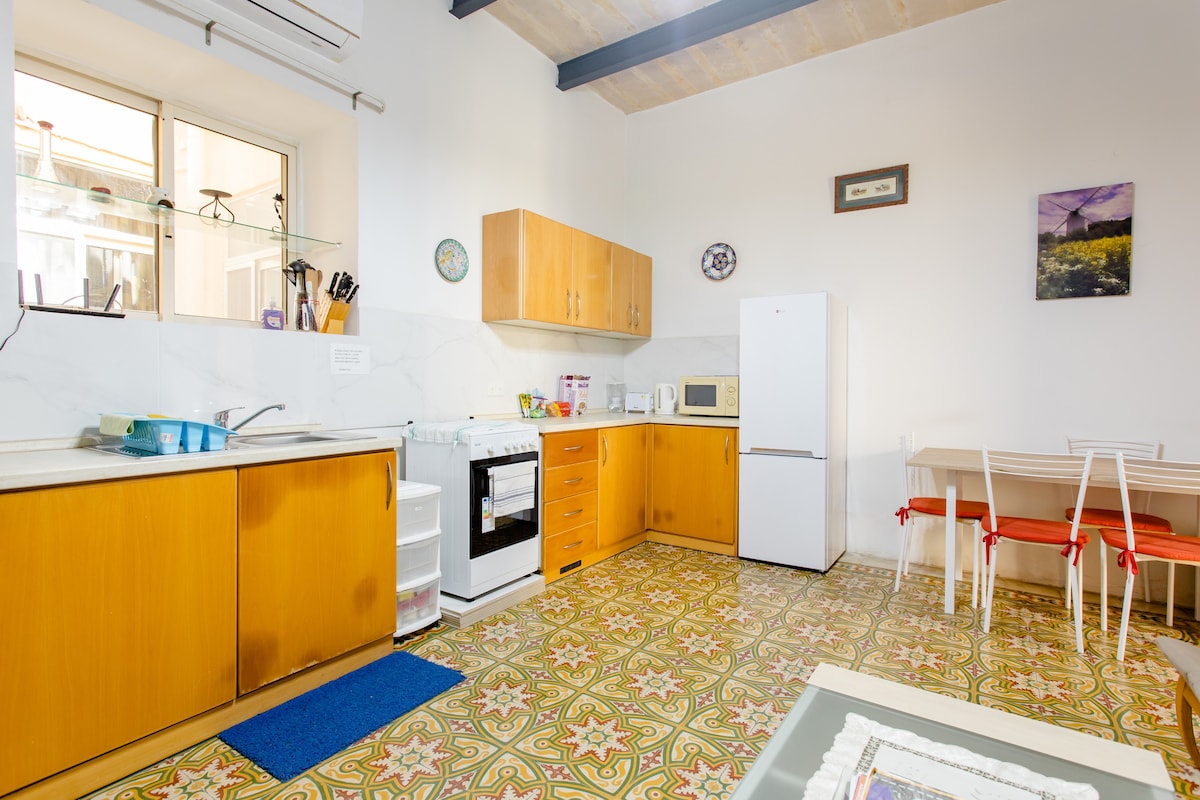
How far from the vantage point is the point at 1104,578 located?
2.78 metres

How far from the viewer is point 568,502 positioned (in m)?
3.47

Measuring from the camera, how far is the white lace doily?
1.03m

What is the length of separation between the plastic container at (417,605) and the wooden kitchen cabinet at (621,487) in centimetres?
125

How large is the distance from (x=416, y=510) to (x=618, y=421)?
63.9 inches

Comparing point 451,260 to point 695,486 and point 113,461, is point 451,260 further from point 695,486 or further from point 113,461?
point 695,486

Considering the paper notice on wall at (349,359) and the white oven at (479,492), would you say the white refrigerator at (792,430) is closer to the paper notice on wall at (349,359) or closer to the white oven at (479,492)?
the white oven at (479,492)

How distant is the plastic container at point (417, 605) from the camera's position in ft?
8.48

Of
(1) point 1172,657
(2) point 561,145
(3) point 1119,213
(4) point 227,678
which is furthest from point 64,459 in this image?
(3) point 1119,213

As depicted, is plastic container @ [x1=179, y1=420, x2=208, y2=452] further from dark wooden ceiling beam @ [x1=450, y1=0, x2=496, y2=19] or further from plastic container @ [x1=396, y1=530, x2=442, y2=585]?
dark wooden ceiling beam @ [x1=450, y1=0, x2=496, y2=19]

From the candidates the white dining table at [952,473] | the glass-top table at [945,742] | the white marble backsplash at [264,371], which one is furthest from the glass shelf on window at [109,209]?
the white dining table at [952,473]

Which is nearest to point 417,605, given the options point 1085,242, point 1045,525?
point 1045,525

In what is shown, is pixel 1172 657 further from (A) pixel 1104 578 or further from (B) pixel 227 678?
(B) pixel 227 678

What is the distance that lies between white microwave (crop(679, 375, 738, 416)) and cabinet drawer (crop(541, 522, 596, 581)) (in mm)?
1209

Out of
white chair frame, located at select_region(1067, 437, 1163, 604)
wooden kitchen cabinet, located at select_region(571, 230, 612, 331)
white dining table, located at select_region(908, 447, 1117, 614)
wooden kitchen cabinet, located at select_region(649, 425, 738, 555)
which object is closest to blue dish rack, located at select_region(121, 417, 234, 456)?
wooden kitchen cabinet, located at select_region(571, 230, 612, 331)
